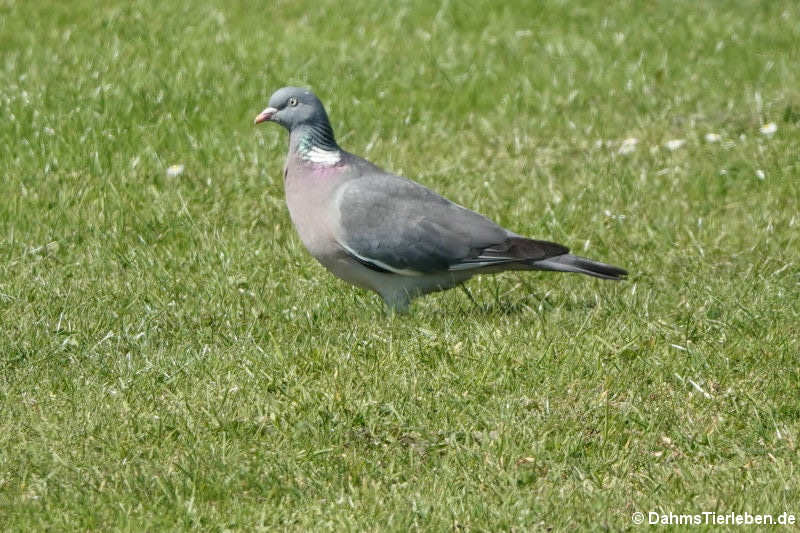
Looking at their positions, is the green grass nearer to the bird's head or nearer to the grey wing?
the grey wing

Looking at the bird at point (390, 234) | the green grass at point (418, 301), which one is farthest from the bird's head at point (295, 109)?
the green grass at point (418, 301)

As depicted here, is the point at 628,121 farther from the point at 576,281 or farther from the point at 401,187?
the point at 401,187

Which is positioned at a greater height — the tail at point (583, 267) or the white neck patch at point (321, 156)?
the white neck patch at point (321, 156)

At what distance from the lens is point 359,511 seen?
436cm

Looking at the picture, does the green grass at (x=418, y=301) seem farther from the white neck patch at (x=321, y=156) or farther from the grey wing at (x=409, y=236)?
the white neck patch at (x=321, y=156)

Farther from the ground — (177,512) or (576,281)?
(177,512)

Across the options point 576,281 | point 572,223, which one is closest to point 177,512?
point 576,281

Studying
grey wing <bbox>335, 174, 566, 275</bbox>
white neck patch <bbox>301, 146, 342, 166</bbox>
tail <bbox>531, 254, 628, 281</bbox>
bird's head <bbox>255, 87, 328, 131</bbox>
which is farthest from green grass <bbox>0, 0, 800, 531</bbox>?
bird's head <bbox>255, 87, 328, 131</bbox>

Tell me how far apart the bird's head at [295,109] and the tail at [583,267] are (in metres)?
1.28

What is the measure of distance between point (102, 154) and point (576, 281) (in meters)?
3.05

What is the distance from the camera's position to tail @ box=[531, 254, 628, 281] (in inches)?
247

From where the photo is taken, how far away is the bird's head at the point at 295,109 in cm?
646

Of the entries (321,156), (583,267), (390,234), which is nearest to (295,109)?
(321,156)

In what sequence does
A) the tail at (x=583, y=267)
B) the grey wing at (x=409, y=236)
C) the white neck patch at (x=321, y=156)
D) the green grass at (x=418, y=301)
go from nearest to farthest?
the green grass at (x=418, y=301) → the grey wing at (x=409, y=236) → the tail at (x=583, y=267) → the white neck patch at (x=321, y=156)
